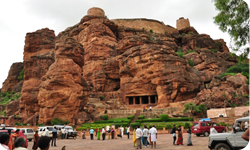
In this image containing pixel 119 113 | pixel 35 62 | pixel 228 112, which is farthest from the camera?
pixel 35 62

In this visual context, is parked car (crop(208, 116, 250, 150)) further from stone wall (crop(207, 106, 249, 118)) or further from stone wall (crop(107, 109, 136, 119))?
stone wall (crop(107, 109, 136, 119))

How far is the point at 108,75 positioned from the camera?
51.0 metres

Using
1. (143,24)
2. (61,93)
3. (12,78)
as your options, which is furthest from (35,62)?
(143,24)

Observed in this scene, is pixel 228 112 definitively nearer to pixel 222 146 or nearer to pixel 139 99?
pixel 139 99

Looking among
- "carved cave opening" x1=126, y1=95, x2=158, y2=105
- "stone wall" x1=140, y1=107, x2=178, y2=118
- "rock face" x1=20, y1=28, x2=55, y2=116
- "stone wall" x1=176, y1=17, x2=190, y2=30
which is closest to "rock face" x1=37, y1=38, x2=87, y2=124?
"stone wall" x1=140, y1=107, x2=178, y2=118

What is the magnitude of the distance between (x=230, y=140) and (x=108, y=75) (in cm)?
4357

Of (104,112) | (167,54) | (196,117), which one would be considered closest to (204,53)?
(167,54)

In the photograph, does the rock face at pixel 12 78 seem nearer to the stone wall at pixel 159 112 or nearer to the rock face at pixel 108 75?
the rock face at pixel 108 75

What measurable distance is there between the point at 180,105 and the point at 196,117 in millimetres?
5626

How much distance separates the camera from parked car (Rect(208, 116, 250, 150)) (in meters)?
8.16

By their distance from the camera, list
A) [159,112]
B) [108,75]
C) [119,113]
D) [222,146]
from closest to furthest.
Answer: [222,146] → [159,112] → [119,113] → [108,75]

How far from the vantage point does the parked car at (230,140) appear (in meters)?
8.16

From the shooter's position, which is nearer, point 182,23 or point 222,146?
point 222,146

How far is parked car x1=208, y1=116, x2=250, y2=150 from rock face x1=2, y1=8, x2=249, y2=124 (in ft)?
81.9
